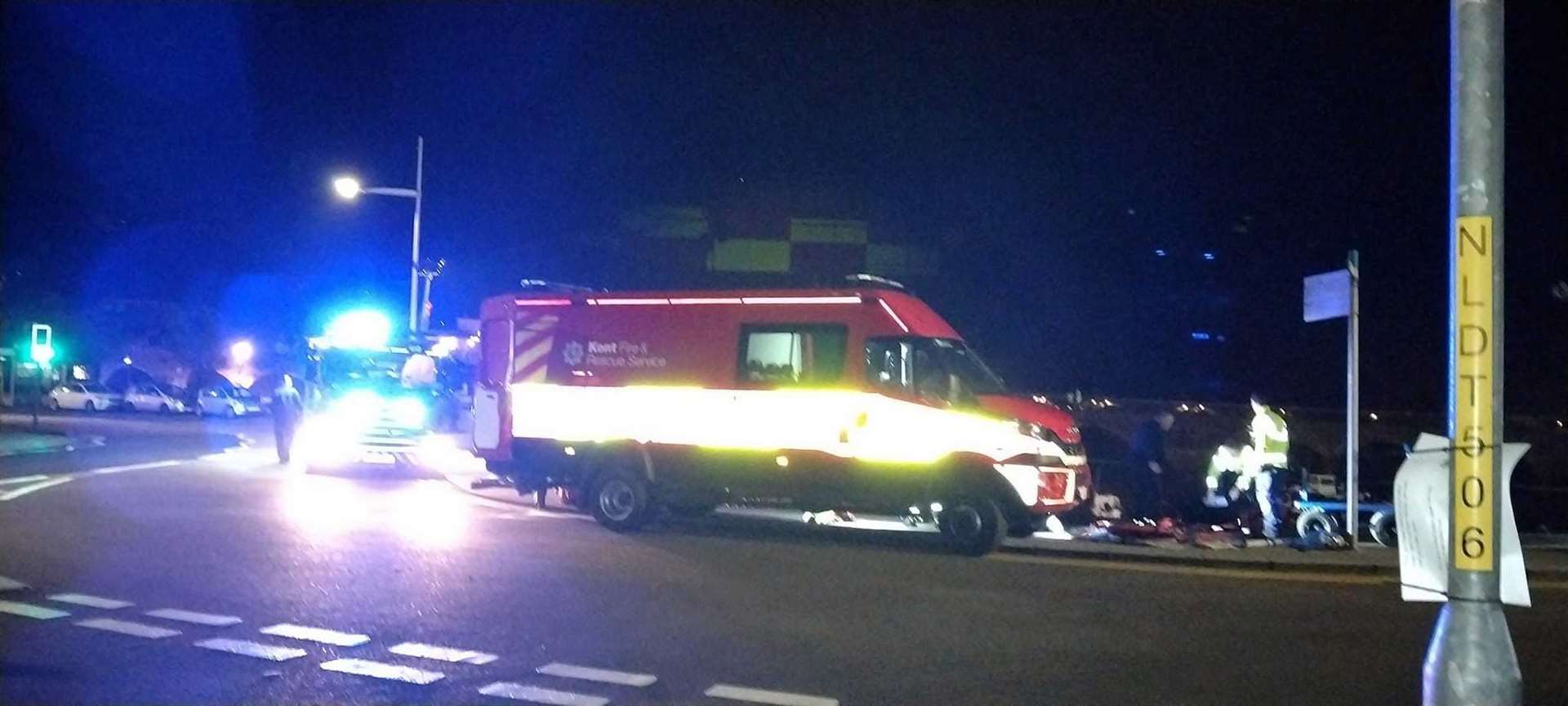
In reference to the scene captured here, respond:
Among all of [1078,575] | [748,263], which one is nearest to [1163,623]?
[1078,575]

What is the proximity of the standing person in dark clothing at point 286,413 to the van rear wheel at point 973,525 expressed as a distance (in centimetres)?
1541

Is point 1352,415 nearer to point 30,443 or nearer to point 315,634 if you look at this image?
point 315,634

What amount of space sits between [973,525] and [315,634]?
294 inches

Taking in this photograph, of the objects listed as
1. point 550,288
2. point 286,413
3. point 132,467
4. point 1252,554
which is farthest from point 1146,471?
point 132,467

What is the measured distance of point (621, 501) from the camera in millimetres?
16453

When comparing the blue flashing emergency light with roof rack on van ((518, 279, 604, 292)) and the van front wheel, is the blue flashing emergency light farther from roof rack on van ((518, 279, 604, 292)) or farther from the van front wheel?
the van front wheel

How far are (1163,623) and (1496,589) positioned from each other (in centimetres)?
633

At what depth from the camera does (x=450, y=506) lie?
60.4 feet

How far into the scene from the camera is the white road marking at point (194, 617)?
9.73m

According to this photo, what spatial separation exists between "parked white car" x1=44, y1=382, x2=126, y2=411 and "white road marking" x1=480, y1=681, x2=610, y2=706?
51473 millimetres

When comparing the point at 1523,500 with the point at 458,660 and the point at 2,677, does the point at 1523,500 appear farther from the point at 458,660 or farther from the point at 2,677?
the point at 2,677

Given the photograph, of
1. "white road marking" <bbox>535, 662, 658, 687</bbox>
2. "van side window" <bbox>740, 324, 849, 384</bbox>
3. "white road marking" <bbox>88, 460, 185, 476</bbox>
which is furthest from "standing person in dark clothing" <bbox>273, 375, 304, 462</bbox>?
"white road marking" <bbox>535, 662, 658, 687</bbox>

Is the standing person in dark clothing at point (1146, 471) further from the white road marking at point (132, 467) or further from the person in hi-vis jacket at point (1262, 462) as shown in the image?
the white road marking at point (132, 467)

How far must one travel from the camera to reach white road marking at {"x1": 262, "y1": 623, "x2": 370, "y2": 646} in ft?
30.1
